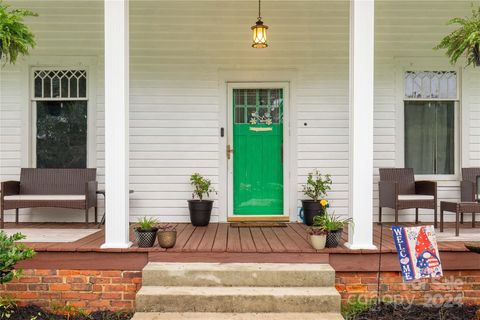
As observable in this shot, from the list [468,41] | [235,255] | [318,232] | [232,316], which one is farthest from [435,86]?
[232,316]

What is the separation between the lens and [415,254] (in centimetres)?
332

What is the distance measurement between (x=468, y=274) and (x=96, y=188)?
4.37m

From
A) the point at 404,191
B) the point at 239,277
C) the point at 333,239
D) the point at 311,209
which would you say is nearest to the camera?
the point at 239,277

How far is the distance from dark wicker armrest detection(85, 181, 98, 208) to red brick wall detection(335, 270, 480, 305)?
3071mm

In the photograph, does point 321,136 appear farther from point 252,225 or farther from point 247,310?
point 247,310

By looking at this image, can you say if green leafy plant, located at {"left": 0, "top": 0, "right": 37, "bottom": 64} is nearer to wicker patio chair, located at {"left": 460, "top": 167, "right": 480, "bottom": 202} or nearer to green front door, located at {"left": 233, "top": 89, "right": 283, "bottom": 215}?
green front door, located at {"left": 233, "top": 89, "right": 283, "bottom": 215}

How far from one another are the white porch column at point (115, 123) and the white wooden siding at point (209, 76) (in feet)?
6.24

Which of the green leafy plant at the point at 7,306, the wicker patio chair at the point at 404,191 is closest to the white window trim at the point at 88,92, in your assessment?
the green leafy plant at the point at 7,306

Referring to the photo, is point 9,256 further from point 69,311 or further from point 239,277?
point 239,277

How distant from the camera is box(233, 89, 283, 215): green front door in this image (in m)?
5.88

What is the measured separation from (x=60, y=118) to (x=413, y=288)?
491cm

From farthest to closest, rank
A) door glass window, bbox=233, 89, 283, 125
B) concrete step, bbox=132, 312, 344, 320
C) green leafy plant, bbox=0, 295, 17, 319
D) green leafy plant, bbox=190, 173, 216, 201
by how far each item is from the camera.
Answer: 1. door glass window, bbox=233, 89, 283, 125
2. green leafy plant, bbox=190, 173, 216, 201
3. green leafy plant, bbox=0, 295, 17, 319
4. concrete step, bbox=132, 312, 344, 320

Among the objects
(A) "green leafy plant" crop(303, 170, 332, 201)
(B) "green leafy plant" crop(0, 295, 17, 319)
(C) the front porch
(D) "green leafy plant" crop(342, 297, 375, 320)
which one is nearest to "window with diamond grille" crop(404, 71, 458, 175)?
(A) "green leafy plant" crop(303, 170, 332, 201)

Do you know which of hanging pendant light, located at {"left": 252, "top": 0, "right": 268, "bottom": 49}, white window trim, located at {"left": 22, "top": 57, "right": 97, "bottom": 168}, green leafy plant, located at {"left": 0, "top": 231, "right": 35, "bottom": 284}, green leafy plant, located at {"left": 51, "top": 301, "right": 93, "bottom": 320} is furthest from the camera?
white window trim, located at {"left": 22, "top": 57, "right": 97, "bottom": 168}
